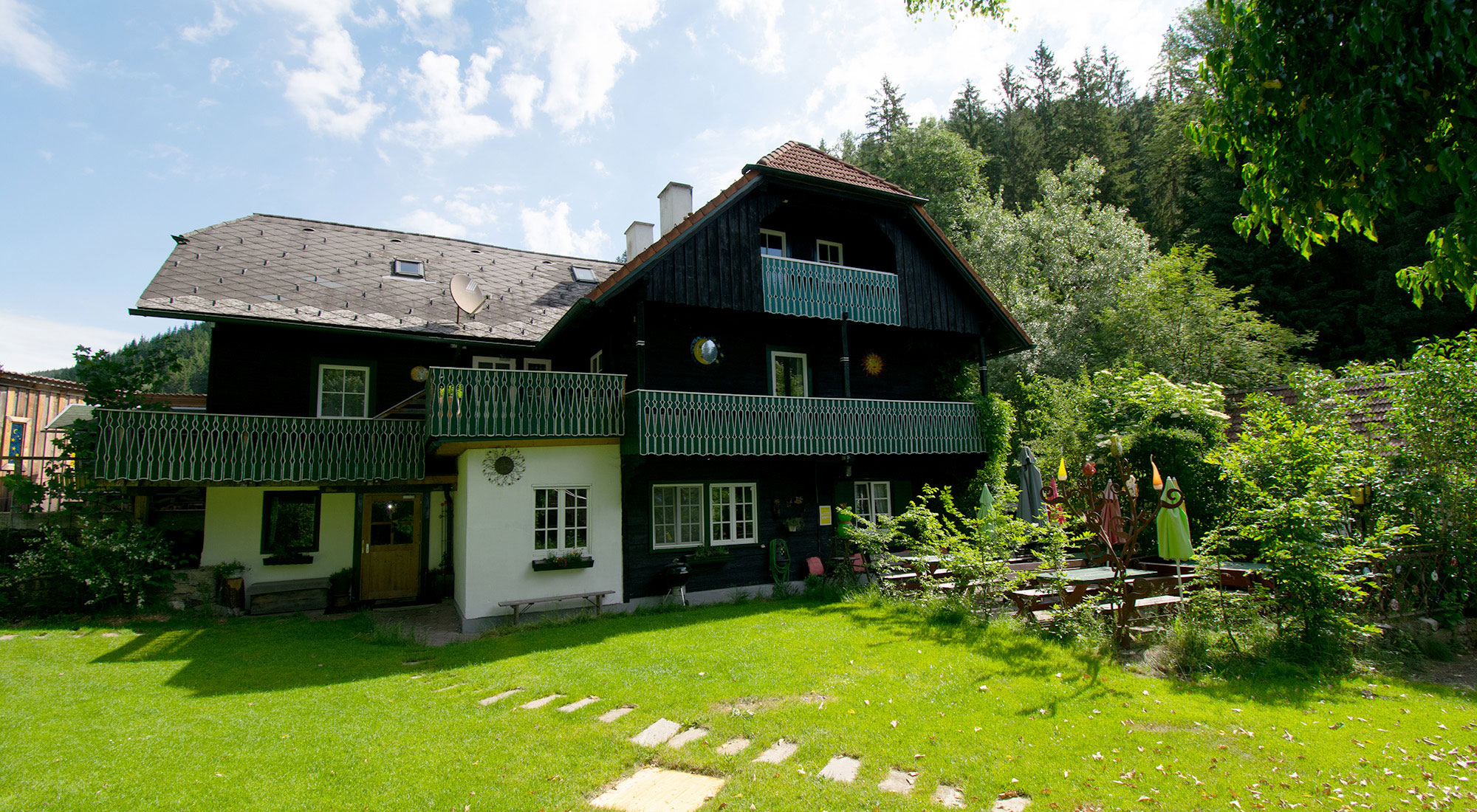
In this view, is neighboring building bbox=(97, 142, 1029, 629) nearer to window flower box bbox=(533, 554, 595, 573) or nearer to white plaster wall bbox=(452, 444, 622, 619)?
white plaster wall bbox=(452, 444, 622, 619)

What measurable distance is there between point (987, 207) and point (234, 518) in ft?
88.3

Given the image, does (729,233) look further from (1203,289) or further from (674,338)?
(1203,289)

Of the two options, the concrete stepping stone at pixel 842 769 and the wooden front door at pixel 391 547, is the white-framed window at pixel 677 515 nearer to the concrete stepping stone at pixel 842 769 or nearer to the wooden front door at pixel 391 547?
the wooden front door at pixel 391 547

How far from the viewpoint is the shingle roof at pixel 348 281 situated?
1369cm

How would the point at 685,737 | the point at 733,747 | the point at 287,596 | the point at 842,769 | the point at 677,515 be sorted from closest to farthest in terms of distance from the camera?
the point at 842,769, the point at 733,747, the point at 685,737, the point at 287,596, the point at 677,515

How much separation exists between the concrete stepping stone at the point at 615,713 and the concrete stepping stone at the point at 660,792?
49.1 inches

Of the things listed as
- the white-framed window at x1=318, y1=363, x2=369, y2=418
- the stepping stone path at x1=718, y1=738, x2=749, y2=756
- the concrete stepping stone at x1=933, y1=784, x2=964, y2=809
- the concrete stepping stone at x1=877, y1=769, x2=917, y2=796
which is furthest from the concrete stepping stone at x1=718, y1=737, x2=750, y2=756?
the white-framed window at x1=318, y1=363, x2=369, y2=418

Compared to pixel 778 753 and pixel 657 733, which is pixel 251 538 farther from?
pixel 778 753

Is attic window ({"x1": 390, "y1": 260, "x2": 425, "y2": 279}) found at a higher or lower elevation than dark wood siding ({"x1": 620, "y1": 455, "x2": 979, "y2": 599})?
higher

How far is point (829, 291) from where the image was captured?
576 inches

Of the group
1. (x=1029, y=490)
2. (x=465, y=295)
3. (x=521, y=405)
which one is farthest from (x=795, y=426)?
(x=465, y=295)

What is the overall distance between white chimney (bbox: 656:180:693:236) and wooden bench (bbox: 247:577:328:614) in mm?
10786

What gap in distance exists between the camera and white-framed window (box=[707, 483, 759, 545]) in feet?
45.6

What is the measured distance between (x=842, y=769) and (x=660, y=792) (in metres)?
1.30
